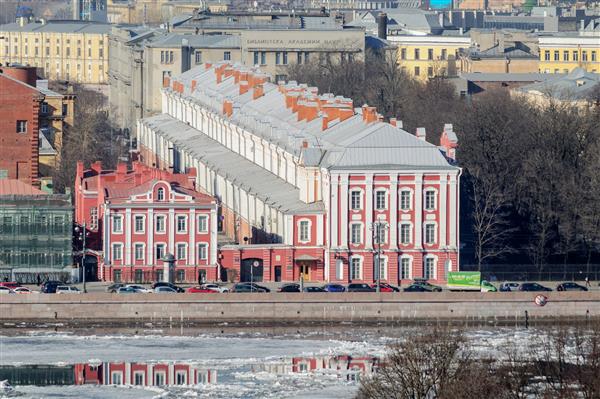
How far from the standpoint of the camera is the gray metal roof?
91688mm

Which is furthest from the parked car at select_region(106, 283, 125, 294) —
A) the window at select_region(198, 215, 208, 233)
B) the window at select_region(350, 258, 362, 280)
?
the window at select_region(350, 258, 362, 280)

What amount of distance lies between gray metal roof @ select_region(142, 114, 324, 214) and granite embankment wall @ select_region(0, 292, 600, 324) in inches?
236

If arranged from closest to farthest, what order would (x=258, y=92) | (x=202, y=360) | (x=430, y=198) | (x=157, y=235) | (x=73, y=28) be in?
1. (x=202, y=360)
2. (x=430, y=198)
3. (x=157, y=235)
4. (x=258, y=92)
5. (x=73, y=28)

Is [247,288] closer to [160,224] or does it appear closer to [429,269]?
[160,224]

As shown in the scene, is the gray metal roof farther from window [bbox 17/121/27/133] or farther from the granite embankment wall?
window [bbox 17/121/27/133]

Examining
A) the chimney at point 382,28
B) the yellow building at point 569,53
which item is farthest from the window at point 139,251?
the chimney at point 382,28

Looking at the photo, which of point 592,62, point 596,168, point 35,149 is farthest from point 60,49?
point 596,168

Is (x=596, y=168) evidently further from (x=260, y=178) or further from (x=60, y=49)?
(x=60, y=49)

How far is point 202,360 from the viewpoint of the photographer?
75.8 m

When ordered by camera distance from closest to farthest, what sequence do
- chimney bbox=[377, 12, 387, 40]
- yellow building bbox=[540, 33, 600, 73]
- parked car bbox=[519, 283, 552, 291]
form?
parked car bbox=[519, 283, 552, 291], yellow building bbox=[540, 33, 600, 73], chimney bbox=[377, 12, 387, 40]

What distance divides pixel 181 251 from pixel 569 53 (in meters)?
71.5

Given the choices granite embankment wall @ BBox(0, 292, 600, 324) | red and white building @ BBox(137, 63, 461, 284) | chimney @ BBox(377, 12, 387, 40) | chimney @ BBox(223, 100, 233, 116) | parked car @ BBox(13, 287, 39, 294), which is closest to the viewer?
granite embankment wall @ BBox(0, 292, 600, 324)

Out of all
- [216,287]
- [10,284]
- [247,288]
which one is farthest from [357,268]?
[10,284]

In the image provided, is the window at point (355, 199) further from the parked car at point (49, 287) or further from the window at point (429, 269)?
the parked car at point (49, 287)
